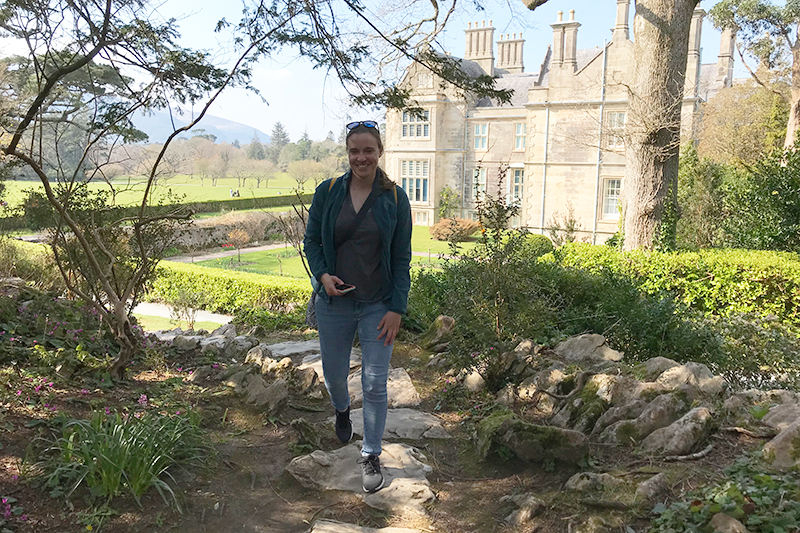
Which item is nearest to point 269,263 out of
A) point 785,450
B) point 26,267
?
point 26,267

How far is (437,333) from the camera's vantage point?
17.3 ft

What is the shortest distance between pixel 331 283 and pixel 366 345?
0.31m

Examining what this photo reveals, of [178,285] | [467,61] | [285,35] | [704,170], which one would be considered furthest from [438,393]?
[467,61]

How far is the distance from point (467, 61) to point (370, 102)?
2585cm

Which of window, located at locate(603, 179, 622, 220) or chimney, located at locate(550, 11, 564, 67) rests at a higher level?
chimney, located at locate(550, 11, 564, 67)

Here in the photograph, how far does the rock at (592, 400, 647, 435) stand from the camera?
9.91 feet

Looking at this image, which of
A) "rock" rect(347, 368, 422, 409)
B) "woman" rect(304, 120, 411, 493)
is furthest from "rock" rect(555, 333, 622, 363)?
"woman" rect(304, 120, 411, 493)

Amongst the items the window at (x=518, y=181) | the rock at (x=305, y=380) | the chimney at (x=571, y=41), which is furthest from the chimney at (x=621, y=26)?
the rock at (x=305, y=380)

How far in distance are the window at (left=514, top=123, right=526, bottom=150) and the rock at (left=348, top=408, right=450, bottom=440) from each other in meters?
25.3

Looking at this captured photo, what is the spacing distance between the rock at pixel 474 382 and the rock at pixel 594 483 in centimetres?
151

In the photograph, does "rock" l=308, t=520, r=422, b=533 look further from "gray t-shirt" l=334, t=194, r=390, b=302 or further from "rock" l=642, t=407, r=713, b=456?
"rock" l=642, t=407, r=713, b=456

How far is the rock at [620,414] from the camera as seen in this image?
3021 millimetres

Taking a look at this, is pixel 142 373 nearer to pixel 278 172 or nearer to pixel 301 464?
Result: pixel 301 464

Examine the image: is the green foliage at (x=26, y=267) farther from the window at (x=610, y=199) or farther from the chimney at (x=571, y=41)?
the window at (x=610, y=199)
